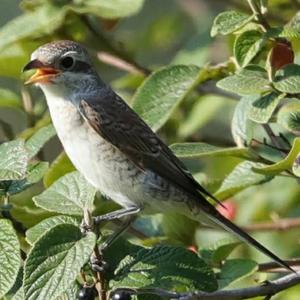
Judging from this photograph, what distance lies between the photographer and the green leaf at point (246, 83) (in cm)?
396

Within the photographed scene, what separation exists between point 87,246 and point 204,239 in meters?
2.29

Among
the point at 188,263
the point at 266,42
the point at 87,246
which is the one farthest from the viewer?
the point at 266,42

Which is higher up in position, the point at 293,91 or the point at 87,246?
the point at 293,91

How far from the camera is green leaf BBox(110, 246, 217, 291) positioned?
12.4ft

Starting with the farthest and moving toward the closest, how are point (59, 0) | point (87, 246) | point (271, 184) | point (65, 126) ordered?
point (271, 184) → point (59, 0) → point (65, 126) → point (87, 246)

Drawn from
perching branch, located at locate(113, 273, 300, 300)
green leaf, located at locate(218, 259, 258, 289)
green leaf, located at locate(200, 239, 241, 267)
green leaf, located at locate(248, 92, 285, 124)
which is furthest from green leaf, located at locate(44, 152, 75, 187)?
perching branch, located at locate(113, 273, 300, 300)

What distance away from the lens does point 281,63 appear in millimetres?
4117

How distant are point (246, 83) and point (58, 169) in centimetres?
105

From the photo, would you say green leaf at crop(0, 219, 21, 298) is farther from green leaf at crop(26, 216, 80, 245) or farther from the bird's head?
the bird's head

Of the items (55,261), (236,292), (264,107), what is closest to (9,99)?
(264,107)

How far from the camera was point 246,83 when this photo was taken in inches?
157

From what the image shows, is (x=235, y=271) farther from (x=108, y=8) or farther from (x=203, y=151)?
(x=108, y=8)

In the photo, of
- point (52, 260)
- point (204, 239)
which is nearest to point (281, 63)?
point (52, 260)

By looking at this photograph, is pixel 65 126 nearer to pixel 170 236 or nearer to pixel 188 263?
pixel 170 236
